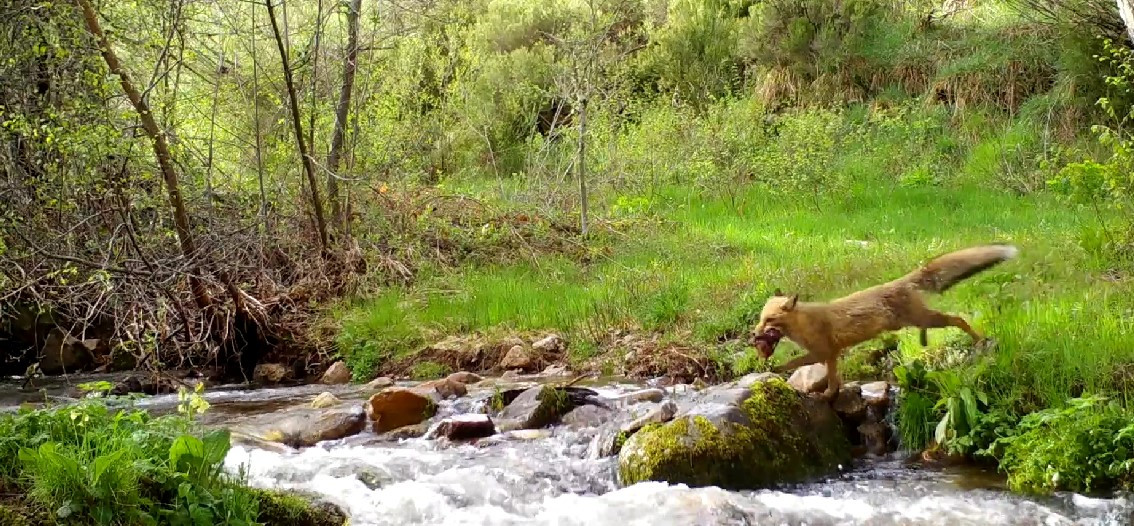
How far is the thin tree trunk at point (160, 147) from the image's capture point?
8508mm

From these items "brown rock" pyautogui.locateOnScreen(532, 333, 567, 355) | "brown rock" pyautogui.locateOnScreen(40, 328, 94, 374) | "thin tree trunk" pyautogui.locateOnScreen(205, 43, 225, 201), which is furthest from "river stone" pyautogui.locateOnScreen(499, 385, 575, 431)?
"brown rock" pyautogui.locateOnScreen(40, 328, 94, 374)

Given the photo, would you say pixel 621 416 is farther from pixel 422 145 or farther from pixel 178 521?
pixel 422 145

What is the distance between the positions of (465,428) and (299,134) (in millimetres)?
5343

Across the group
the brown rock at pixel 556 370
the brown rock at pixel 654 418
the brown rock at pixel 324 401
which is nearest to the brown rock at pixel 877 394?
the brown rock at pixel 654 418

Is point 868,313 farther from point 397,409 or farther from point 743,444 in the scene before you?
point 397,409

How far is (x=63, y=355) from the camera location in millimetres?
11133

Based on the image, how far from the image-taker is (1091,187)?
28.9 ft

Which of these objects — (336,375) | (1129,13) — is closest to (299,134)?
(336,375)

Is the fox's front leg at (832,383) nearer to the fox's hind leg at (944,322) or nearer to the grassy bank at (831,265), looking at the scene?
the grassy bank at (831,265)

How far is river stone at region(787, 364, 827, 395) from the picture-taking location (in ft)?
22.5

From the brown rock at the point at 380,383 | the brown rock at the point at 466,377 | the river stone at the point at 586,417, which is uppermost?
the river stone at the point at 586,417

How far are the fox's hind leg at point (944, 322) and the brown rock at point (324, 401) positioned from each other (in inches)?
193

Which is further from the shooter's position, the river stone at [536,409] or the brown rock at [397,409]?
the brown rock at [397,409]

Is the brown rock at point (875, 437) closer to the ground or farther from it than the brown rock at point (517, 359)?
farther from it
